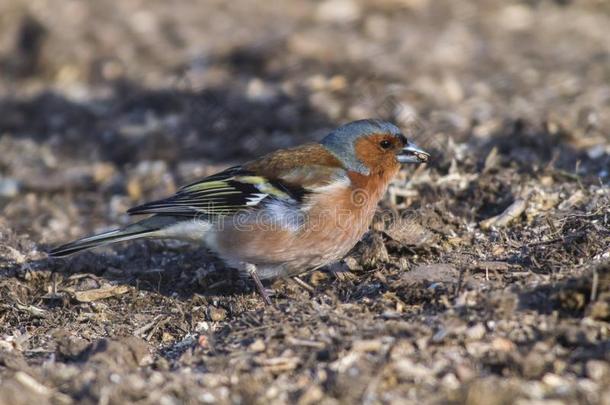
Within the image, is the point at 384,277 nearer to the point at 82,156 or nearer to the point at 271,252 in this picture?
the point at 271,252

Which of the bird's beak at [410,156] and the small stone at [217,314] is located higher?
the bird's beak at [410,156]

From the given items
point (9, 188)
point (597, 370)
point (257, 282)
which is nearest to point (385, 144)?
point (257, 282)

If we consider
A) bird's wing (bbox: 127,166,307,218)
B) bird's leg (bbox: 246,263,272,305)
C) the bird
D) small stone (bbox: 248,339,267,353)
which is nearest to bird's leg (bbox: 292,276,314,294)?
the bird

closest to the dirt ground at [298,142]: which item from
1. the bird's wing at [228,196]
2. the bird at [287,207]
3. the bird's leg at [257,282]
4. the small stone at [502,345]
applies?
the small stone at [502,345]

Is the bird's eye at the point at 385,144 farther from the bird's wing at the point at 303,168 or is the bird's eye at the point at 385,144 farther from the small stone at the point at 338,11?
the small stone at the point at 338,11

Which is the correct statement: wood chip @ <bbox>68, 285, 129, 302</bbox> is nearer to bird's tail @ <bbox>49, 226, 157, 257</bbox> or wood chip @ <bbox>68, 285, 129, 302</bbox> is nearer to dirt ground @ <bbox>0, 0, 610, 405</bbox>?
dirt ground @ <bbox>0, 0, 610, 405</bbox>

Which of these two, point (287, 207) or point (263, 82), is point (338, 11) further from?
point (287, 207)

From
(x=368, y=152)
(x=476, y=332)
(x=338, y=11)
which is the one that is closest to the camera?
(x=476, y=332)
